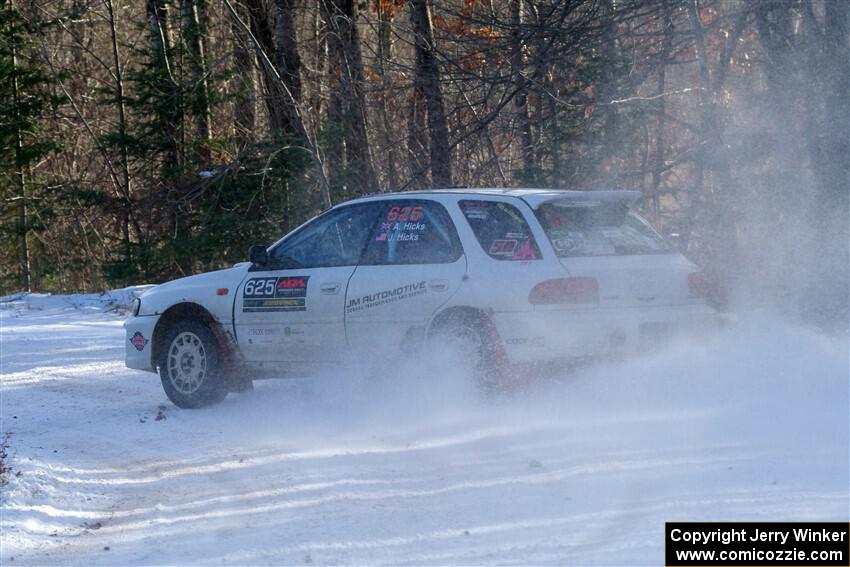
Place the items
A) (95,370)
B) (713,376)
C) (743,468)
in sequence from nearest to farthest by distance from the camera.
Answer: (743,468)
(713,376)
(95,370)

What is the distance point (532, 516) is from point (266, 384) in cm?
517

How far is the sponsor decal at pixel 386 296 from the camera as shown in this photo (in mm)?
7723

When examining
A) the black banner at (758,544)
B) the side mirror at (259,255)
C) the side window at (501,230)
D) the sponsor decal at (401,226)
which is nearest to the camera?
the black banner at (758,544)

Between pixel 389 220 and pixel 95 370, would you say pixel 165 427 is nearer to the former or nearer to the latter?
pixel 389 220

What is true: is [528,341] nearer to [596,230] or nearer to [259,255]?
[596,230]

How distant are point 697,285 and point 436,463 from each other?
8.51 ft

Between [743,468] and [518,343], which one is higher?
[518,343]

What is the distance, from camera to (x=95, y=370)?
35.8 ft

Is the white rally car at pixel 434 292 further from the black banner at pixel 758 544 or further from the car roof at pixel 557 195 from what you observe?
the black banner at pixel 758 544

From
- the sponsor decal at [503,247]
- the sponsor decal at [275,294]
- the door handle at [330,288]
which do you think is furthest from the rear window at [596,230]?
the sponsor decal at [275,294]

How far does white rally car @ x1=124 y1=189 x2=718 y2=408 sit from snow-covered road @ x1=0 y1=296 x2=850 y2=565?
31 centimetres

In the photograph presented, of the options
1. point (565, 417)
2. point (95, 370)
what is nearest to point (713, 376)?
point (565, 417)

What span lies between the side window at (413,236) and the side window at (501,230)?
0.17 meters

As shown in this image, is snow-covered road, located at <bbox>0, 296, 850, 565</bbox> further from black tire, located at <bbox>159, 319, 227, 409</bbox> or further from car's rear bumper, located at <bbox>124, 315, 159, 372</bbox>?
car's rear bumper, located at <bbox>124, 315, 159, 372</bbox>
